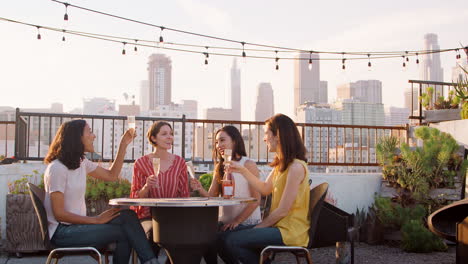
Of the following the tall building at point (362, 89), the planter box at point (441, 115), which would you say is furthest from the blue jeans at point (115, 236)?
the tall building at point (362, 89)

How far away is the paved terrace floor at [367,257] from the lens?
6059 millimetres

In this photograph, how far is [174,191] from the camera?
4520 millimetres

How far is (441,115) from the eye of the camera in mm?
9602

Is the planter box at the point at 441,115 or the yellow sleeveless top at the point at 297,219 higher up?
the planter box at the point at 441,115

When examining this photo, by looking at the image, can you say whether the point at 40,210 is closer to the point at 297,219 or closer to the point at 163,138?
the point at 163,138

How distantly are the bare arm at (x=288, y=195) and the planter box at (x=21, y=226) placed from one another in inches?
140

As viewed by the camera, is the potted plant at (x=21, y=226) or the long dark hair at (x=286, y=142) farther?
the potted plant at (x=21, y=226)

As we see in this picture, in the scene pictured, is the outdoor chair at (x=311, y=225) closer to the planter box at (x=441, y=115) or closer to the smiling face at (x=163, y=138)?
the smiling face at (x=163, y=138)

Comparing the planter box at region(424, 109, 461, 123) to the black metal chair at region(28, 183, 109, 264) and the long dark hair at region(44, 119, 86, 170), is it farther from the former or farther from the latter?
the black metal chair at region(28, 183, 109, 264)

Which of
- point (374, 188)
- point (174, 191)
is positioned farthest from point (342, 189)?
point (174, 191)

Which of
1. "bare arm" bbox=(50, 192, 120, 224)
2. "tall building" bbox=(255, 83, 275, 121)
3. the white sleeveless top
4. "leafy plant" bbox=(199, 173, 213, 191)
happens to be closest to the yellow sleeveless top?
the white sleeveless top

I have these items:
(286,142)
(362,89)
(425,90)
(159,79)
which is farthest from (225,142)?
(159,79)

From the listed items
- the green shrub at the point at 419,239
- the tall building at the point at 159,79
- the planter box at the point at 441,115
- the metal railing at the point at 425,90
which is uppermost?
the tall building at the point at 159,79

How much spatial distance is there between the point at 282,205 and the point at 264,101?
153802 mm
